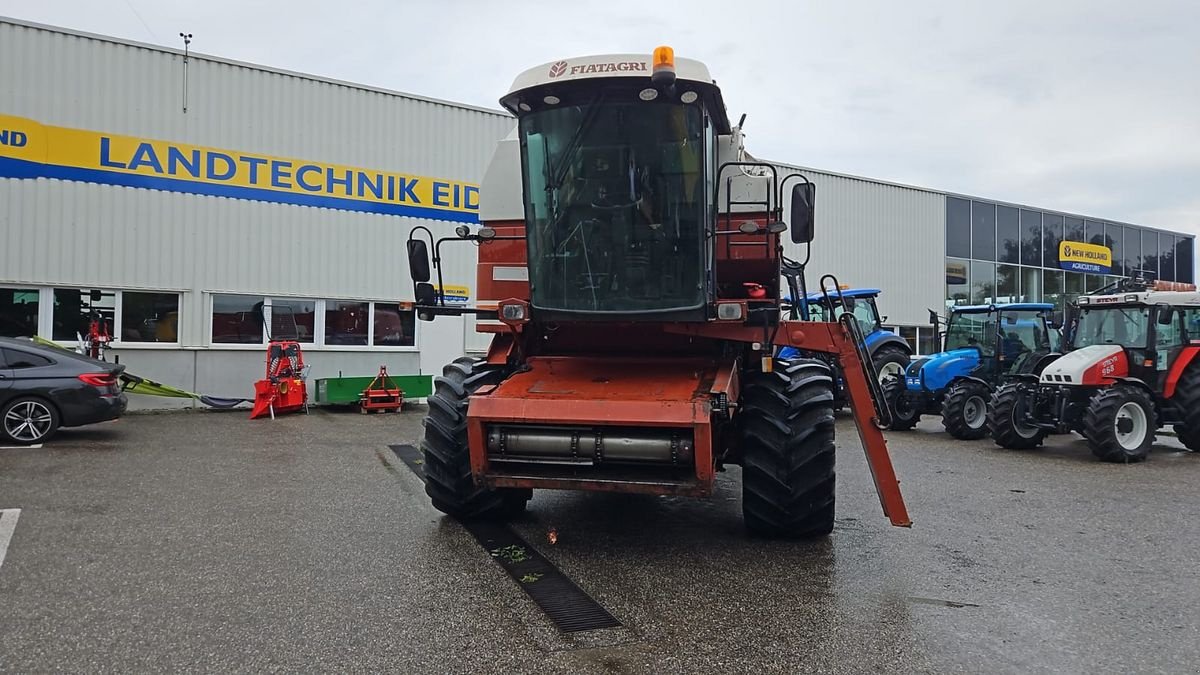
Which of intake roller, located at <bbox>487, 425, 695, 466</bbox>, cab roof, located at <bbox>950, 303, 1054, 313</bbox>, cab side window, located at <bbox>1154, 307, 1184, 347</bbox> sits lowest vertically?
intake roller, located at <bbox>487, 425, 695, 466</bbox>

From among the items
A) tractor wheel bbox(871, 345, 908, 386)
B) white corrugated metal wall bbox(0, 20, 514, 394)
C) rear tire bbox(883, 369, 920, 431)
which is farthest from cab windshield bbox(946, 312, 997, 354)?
A: white corrugated metal wall bbox(0, 20, 514, 394)

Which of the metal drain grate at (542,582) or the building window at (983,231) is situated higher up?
the building window at (983,231)

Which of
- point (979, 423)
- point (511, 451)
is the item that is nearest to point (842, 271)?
point (979, 423)

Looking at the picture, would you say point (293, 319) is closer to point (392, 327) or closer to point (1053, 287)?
point (392, 327)

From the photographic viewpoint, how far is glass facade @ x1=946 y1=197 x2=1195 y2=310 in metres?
25.9

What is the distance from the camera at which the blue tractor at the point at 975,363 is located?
517 inches

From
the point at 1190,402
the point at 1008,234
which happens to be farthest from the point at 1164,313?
the point at 1008,234

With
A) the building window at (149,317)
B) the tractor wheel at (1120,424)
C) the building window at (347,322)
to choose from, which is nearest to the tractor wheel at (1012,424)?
the tractor wheel at (1120,424)

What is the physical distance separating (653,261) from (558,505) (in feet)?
8.88

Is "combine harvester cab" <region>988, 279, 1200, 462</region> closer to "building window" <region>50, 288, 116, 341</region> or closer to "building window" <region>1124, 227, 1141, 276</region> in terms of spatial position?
Answer: "building window" <region>50, 288, 116, 341</region>

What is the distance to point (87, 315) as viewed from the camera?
46.7 ft

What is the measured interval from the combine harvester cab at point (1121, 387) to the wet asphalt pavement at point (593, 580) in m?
2.06

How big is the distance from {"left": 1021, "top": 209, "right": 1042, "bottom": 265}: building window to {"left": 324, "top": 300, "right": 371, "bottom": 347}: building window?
22.1 metres

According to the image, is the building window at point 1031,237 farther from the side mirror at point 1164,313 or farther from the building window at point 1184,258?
the side mirror at point 1164,313
